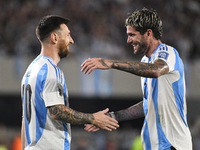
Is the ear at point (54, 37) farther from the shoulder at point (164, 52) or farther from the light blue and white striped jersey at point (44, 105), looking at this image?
the shoulder at point (164, 52)

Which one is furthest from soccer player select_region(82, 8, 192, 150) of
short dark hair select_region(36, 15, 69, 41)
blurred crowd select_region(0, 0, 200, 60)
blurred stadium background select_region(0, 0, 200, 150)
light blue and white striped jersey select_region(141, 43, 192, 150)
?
blurred crowd select_region(0, 0, 200, 60)

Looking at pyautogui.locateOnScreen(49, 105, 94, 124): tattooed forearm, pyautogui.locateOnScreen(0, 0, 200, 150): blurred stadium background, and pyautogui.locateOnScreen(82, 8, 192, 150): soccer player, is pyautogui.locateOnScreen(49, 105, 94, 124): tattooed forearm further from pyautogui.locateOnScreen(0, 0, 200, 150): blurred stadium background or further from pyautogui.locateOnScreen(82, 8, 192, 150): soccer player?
pyautogui.locateOnScreen(0, 0, 200, 150): blurred stadium background

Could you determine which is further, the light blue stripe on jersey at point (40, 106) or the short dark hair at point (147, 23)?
the short dark hair at point (147, 23)

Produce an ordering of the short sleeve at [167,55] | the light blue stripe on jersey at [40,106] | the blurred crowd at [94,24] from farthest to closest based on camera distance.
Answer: the blurred crowd at [94,24] < the short sleeve at [167,55] < the light blue stripe on jersey at [40,106]

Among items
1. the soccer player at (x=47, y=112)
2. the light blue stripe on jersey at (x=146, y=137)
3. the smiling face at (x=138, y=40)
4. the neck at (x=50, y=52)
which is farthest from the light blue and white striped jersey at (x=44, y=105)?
the smiling face at (x=138, y=40)

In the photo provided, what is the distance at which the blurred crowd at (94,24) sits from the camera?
34.1 feet

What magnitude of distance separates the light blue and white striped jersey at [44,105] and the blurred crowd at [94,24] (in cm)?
688

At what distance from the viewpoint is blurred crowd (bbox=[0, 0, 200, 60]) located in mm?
10398

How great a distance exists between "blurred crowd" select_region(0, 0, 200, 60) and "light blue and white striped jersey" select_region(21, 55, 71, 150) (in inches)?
271

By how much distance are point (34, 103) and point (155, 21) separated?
1683 millimetres

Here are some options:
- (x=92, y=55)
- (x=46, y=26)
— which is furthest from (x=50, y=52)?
(x=92, y=55)

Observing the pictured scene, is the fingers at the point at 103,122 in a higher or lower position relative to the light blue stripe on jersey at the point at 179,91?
lower

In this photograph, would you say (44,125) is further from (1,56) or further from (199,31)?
(199,31)

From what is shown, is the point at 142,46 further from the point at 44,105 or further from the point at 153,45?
the point at 44,105
